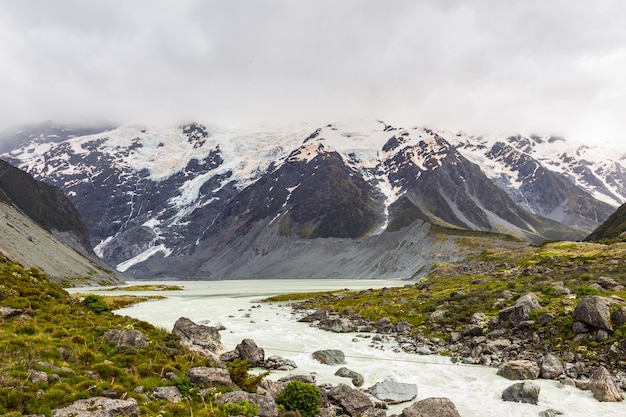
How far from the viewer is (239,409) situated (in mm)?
17500

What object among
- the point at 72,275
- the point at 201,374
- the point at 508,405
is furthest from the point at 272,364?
the point at 72,275

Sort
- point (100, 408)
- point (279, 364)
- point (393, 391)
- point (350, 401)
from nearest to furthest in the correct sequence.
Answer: point (100, 408) < point (350, 401) < point (393, 391) < point (279, 364)

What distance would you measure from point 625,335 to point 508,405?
1298cm

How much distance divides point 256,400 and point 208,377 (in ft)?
10.3

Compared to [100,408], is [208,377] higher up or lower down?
lower down

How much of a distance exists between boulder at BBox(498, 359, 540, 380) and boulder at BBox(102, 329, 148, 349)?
24.2m

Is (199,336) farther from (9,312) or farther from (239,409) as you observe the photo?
(239,409)

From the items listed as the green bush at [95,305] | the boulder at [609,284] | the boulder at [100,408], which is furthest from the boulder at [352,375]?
the boulder at [609,284]

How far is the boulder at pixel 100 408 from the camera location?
1523 centimetres

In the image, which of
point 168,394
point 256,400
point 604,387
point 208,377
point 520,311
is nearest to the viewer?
Answer: point 168,394

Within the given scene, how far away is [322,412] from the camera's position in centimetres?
2050

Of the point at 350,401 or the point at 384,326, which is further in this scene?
the point at 384,326

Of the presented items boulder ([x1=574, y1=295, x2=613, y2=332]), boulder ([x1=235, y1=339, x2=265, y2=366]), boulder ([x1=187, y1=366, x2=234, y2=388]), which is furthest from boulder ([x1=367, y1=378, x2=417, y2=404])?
boulder ([x1=574, y1=295, x2=613, y2=332])

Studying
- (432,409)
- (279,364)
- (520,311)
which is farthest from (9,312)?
(520,311)
